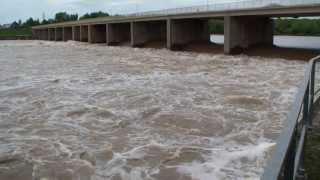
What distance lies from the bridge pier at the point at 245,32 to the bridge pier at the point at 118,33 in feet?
91.2

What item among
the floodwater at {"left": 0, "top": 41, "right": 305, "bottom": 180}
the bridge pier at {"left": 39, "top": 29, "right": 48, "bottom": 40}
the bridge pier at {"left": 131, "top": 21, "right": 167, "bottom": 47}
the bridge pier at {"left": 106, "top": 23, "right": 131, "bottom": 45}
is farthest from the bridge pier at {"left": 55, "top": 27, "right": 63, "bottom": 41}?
the floodwater at {"left": 0, "top": 41, "right": 305, "bottom": 180}

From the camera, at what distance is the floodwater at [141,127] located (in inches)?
348

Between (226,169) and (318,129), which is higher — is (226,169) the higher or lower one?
the lower one

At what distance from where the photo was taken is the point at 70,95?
60.4 feet

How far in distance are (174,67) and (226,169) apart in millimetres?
22315

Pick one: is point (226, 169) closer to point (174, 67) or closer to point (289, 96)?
point (289, 96)

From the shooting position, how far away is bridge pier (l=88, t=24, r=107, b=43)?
79.8 meters

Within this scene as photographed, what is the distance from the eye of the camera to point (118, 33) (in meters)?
72.0

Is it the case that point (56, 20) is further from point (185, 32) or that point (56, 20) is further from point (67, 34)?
point (185, 32)

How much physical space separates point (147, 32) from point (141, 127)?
5131 cm

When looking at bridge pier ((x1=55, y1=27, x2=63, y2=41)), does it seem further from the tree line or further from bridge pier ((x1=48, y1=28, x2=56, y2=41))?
the tree line

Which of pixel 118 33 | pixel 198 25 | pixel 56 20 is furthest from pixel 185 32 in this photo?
pixel 56 20

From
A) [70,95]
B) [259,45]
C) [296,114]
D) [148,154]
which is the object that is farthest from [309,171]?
[259,45]

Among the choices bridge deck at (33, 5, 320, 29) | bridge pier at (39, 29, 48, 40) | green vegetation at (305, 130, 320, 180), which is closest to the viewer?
green vegetation at (305, 130, 320, 180)
